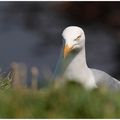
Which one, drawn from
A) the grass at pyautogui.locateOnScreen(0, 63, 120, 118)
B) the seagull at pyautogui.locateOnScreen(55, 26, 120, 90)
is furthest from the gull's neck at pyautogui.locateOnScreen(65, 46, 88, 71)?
the grass at pyautogui.locateOnScreen(0, 63, 120, 118)

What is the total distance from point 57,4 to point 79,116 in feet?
5.85

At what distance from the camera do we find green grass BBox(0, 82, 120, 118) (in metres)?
→ 3.46

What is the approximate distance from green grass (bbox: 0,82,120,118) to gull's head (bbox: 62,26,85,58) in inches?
33.8

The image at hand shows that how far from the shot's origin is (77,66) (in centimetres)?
468

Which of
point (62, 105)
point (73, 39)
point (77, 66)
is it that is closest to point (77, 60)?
point (77, 66)

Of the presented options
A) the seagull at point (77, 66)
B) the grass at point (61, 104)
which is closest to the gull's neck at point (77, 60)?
the seagull at point (77, 66)

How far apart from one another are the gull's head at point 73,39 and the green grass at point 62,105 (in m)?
0.86

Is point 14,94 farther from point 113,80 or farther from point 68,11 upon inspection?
point 68,11

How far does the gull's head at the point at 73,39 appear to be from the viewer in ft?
14.6

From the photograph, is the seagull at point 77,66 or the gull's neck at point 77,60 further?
the gull's neck at point 77,60

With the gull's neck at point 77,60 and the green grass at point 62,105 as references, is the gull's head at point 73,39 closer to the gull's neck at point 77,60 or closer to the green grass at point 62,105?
the gull's neck at point 77,60

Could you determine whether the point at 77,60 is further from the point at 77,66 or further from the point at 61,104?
the point at 61,104

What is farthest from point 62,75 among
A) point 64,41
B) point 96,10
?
point 96,10

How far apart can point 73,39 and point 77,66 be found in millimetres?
264
